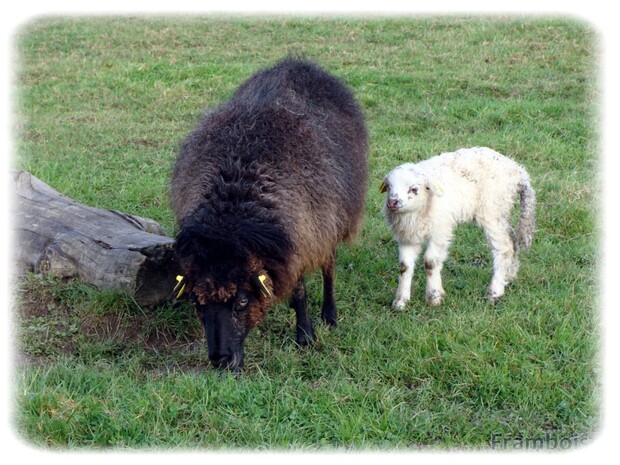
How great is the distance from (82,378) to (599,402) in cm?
316

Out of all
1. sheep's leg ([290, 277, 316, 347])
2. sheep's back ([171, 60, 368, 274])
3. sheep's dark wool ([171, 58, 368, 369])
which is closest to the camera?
sheep's dark wool ([171, 58, 368, 369])

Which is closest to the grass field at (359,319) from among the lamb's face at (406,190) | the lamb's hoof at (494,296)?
the lamb's hoof at (494,296)

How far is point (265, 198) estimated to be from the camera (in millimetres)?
→ 5164

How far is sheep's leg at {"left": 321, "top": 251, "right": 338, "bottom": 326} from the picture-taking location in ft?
20.1

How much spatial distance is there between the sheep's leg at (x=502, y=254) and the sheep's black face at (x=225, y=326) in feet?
7.55

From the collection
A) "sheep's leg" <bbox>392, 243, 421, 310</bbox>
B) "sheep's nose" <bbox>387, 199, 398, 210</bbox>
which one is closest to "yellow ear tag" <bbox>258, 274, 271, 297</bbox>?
"sheep's nose" <bbox>387, 199, 398, 210</bbox>

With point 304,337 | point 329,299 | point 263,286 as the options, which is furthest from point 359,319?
point 263,286

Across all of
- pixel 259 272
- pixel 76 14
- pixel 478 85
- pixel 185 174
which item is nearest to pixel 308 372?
pixel 259 272

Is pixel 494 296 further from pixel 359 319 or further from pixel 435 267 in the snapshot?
pixel 359 319

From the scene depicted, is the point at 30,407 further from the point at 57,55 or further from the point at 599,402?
the point at 57,55

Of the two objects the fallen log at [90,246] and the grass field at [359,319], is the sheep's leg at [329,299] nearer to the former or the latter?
the grass field at [359,319]

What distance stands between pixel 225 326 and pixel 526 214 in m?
3.09

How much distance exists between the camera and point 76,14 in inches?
656

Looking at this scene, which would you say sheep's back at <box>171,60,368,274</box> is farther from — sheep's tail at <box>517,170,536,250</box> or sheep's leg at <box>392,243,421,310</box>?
sheep's tail at <box>517,170,536,250</box>
